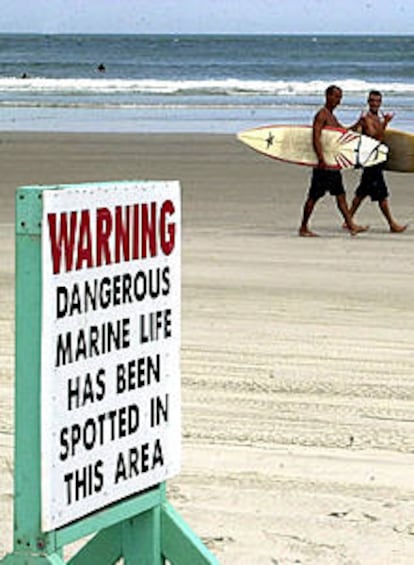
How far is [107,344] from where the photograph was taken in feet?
13.4

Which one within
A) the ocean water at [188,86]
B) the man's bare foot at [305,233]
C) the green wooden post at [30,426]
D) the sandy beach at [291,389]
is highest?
the ocean water at [188,86]

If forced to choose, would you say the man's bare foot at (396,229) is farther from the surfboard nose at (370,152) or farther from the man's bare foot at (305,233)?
the man's bare foot at (305,233)

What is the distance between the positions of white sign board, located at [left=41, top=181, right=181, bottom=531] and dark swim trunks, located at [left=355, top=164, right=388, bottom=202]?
37.4 ft

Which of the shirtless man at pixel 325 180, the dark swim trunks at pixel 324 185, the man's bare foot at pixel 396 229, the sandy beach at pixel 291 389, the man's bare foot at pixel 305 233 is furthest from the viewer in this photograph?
the man's bare foot at pixel 396 229

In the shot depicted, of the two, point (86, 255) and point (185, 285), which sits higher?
point (86, 255)

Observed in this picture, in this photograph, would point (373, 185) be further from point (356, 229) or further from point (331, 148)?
point (356, 229)

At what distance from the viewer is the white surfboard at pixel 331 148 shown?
50.8 feet

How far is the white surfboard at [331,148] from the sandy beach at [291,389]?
0.65 meters

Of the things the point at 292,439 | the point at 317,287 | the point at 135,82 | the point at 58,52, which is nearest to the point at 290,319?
the point at 317,287

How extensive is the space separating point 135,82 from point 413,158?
40.4 meters

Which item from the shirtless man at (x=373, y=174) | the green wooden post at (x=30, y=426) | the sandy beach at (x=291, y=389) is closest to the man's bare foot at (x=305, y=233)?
the sandy beach at (x=291, y=389)

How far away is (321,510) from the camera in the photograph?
6152 millimetres

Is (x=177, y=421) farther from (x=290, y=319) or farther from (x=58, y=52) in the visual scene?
(x=58, y=52)

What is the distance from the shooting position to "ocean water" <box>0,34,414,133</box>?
34.9m
